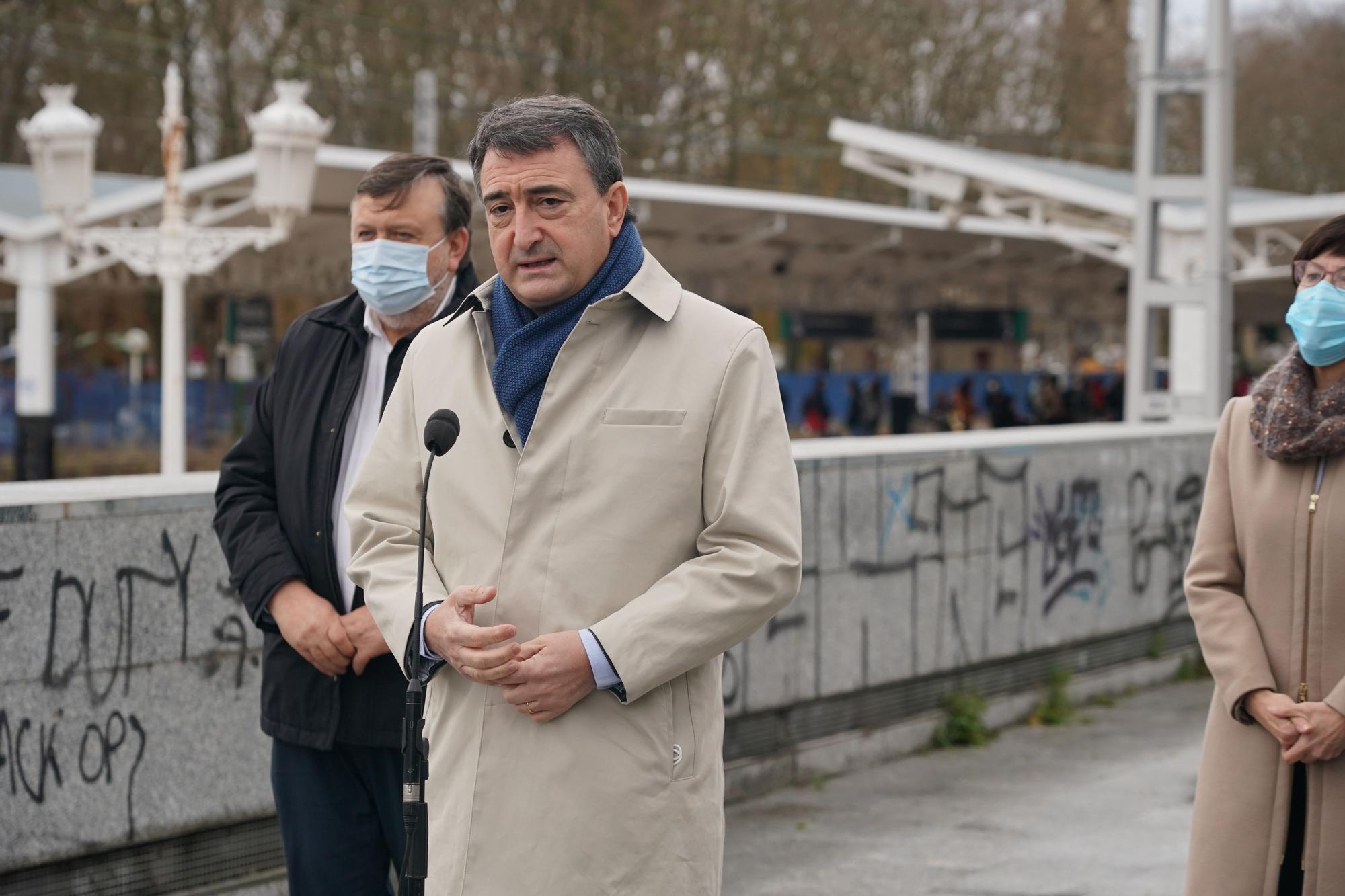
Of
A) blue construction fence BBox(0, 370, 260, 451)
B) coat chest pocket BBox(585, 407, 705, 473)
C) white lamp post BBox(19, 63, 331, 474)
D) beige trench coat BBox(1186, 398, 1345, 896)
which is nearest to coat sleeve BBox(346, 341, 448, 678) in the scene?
coat chest pocket BBox(585, 407, 705, 473)

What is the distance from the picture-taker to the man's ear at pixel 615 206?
114 inches

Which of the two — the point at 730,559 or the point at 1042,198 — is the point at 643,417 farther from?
the point at 1042,198

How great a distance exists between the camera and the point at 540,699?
2689mm

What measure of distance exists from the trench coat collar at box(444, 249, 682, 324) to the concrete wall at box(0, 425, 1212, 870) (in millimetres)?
2102

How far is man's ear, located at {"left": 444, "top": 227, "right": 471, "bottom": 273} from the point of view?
393 centimetres

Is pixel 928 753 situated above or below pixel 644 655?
below

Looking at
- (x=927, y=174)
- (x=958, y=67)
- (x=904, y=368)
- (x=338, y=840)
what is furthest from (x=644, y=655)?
(x=958, y=67)

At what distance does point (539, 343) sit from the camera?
2.89 metres

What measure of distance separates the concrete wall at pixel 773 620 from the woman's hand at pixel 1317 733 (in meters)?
2.90

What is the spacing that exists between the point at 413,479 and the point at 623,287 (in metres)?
0.51

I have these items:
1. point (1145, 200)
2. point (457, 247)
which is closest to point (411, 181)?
point (457, 247)

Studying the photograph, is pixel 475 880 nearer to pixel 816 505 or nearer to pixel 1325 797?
pixel 1325 797

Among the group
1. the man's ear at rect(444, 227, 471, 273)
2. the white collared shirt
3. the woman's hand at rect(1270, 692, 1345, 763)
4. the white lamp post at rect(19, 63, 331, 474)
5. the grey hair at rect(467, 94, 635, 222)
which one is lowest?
the woman's hand at rect(1270, 692, 1345, 763)

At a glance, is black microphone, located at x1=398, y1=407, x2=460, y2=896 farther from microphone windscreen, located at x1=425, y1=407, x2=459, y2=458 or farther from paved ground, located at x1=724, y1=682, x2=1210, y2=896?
paved ground, located at x1=724, y1=682, x2=1210, y2=896
